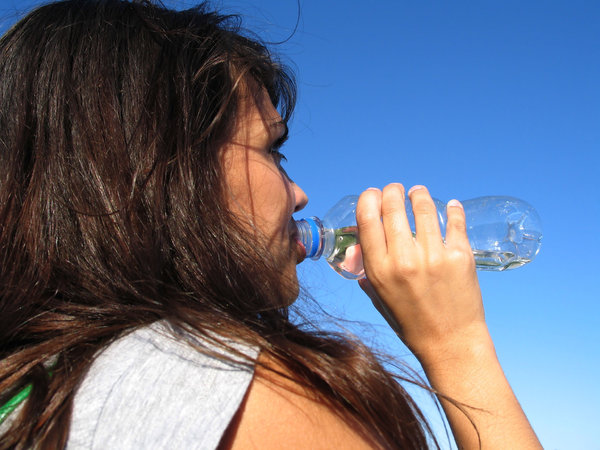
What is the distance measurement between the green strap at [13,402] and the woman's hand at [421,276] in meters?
1.23

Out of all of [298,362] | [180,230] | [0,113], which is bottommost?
[298,362]

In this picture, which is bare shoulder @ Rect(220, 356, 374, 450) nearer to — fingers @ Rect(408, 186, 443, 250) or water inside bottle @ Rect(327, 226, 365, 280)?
fingers @ Rect(408, 186, 443, 250)

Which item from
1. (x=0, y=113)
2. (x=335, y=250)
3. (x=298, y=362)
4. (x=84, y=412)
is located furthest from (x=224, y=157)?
(x=335, y=250)

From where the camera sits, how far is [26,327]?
51.6 inches

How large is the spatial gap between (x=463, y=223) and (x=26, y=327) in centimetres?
153

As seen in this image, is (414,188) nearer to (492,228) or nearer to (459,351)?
(459,351)

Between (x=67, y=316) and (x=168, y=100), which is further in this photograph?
(x=168, y=100)

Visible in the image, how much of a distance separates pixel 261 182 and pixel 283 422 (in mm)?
967

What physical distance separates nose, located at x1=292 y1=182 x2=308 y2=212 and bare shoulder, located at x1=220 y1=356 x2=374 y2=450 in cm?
111

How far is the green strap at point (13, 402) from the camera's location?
1063 millimetres

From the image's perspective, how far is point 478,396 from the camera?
5.76 feet

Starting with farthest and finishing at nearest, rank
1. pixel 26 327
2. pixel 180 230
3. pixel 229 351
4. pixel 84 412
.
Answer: pixel 180 230
pixel 26 327
pixel 229 351
pixel 84 412

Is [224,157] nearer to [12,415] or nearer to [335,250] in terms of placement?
[12,415]

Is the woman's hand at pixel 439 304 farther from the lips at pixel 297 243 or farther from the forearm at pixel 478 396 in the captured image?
the lips at pixel 297 243
